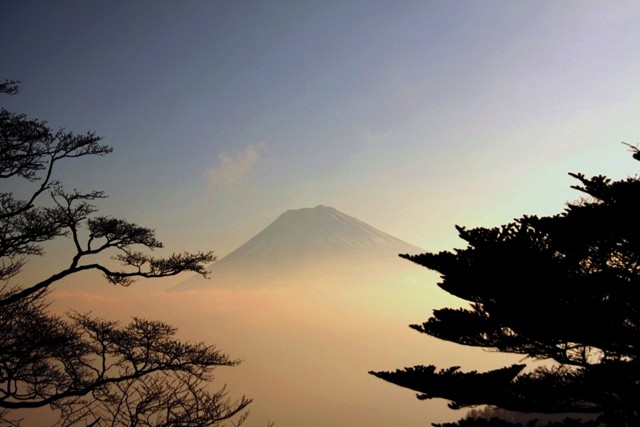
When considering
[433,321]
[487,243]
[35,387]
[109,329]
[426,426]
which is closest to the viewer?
[487,243]

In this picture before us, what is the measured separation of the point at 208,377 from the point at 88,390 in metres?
2.66

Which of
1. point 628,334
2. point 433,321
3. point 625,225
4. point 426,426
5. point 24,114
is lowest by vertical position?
point 426,426

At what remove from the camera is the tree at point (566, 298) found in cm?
533

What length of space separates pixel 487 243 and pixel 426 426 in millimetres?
182974

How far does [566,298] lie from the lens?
568 cm

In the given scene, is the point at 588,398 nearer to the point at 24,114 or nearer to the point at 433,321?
the point at 433,321

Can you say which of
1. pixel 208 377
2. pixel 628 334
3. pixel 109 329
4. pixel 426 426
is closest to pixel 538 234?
pixel 628 334

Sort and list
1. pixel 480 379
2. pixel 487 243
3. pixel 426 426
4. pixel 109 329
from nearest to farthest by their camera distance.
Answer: pixel 487 243
pixel 480 379
pixel 109 329
pixel 426 426

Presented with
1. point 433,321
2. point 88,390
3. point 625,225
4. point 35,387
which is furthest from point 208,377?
point 625,225

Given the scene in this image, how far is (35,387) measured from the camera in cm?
892

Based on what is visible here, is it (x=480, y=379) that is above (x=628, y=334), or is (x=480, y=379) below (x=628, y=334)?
below

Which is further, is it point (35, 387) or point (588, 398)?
point (35, 387)

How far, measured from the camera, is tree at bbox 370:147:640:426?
5.33 m

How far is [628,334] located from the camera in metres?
5.78
